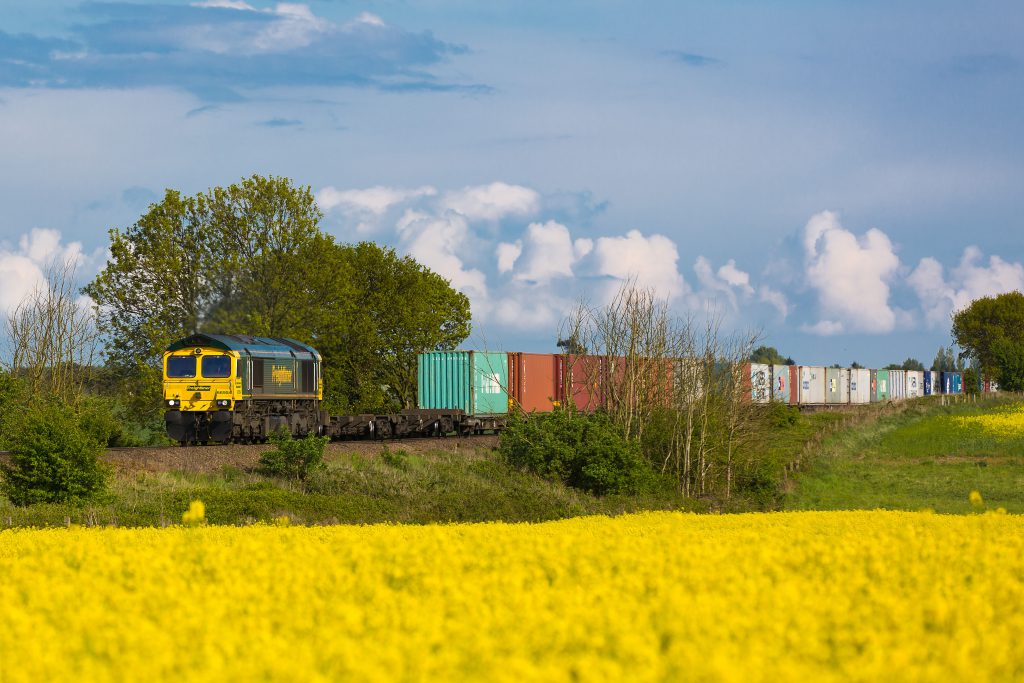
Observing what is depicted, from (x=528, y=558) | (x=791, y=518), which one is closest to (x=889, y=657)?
(x=528, y=558)

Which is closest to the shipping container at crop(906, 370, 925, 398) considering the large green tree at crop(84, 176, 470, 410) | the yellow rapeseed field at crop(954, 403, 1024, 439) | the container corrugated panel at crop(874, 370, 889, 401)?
the container corrugated panel at crop(874, 370, 889, 401)

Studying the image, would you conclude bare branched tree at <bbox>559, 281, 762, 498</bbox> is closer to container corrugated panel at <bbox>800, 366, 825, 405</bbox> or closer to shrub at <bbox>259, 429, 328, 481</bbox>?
shrub at <bbox>259, 429, 328, 481</bbox>

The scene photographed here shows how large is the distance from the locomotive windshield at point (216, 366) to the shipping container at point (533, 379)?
39.9 feet

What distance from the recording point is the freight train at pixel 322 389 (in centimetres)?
3553

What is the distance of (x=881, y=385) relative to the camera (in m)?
94.8

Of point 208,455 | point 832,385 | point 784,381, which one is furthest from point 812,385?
point 208,455

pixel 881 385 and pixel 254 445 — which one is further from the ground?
pixel 881 385

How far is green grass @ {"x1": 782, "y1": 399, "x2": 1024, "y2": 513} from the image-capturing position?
109 ft

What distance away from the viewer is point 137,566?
31.6 feet

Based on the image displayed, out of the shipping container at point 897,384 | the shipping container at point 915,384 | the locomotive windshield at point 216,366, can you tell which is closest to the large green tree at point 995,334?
the shipping container at point 915,384

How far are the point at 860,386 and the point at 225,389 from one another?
65669 millimetres

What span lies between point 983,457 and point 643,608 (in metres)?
43.8

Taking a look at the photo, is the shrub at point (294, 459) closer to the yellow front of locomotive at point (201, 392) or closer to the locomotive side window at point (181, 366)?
the yellow front of locomotive at point (201, 392)

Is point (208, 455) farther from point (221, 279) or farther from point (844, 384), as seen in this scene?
point (844, 384)
